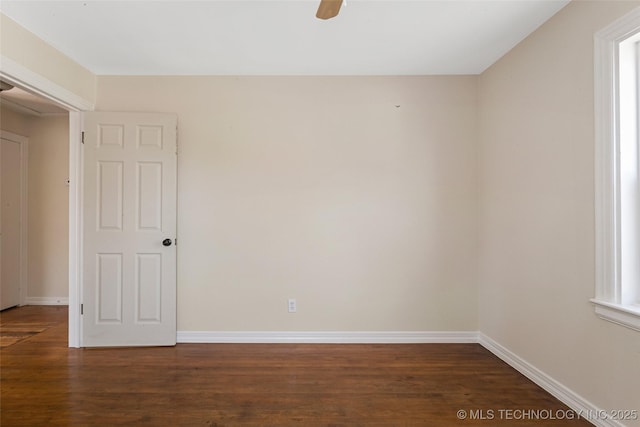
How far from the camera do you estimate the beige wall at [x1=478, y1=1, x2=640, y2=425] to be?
176 cm

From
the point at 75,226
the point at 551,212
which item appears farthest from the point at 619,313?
the point at 75,226

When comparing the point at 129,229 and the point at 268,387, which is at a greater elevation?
the point at 129,229

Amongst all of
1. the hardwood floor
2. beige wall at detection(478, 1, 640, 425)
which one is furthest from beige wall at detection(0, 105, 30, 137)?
beige wall at detection(478, 1, 640, 425)

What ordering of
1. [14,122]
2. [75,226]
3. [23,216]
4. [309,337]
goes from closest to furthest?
[75,226], [309,337], [14,122], [23,216]

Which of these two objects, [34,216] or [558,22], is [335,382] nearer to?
[558,22]

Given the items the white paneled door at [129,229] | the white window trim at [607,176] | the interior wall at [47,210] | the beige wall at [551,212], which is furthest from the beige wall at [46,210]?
the white window trim at [607,176]

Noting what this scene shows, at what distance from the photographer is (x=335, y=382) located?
7.27 ft

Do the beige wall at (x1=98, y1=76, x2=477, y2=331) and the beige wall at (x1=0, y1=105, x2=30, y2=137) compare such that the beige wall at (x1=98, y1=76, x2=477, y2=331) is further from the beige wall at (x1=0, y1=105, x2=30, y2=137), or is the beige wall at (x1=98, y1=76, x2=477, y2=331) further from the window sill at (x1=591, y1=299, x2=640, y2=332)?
the beige wall at (x1=0, y1=105, x2=30, y2=137)

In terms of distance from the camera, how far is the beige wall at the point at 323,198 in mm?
2918

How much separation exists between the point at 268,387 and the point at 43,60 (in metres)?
2.97

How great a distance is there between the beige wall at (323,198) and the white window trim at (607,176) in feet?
3.98

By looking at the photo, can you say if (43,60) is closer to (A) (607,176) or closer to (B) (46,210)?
(B) (46,210)

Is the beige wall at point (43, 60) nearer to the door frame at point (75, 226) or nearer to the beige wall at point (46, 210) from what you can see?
the door frame at point (75, 226)

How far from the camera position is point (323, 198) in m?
2.93
